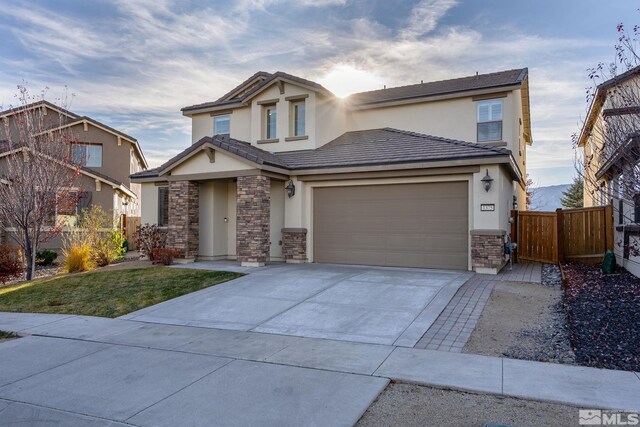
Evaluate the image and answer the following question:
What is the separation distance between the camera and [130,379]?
212 inches

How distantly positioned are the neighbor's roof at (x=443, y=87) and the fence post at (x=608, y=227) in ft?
16.1

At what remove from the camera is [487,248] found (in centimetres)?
1199

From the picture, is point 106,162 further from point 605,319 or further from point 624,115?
point 605,319

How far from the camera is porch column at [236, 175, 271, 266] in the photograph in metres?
13.6

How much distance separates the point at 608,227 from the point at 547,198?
31.9 meters

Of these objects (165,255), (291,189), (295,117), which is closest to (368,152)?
(291,189)

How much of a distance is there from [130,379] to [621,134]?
7995 mm

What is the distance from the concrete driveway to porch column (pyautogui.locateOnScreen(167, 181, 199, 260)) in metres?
3.80

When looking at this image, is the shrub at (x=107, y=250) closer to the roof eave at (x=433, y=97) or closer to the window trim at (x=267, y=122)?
the window trim at (x=267, y=122)

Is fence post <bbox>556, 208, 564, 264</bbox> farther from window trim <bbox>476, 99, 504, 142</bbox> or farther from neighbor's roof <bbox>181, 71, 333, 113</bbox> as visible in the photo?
neighbor's roof <bbox>181, 71, 333, 113</bbox>

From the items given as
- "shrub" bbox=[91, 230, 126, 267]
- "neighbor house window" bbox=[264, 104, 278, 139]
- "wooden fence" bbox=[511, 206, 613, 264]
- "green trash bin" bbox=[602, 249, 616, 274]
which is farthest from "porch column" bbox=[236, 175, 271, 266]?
"green trash bin" bbox=[602, 249, 616, 274]

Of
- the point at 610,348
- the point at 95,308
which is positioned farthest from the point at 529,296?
the point at 95,308

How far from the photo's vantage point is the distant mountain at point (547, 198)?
3685cm

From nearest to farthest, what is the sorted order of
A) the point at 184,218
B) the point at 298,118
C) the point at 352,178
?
the point at 352,178 < the point at 184,218 < the point at 298,118
